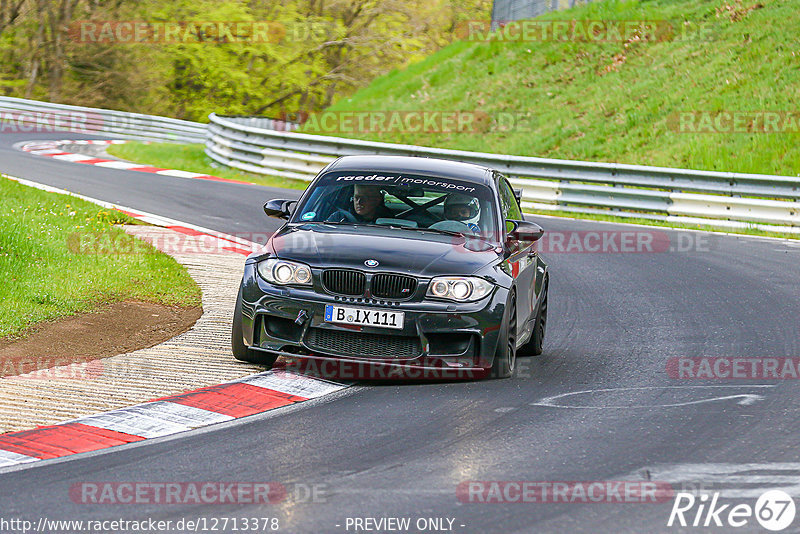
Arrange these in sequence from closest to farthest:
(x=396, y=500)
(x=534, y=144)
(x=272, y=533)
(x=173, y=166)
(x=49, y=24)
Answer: (x=272, y=533) → (x=396, y=500) → (x=173, y=166) → (x=534, y=144) → (x=49, y=24)

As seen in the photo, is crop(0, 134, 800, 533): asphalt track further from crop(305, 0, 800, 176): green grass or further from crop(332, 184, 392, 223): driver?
crop(305, 0, 800, 176): green grass

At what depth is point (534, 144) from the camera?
94.5 feet

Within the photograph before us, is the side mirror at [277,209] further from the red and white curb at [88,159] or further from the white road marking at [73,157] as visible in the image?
the white road marking at [73,157]

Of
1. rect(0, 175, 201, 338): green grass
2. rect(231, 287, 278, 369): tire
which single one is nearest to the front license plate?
rect(231, 287, 278, 369): tire

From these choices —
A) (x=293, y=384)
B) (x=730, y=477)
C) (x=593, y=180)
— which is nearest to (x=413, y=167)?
(x=293, y=384)

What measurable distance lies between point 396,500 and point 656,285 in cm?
858

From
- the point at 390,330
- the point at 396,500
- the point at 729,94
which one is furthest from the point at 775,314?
the point at 729,94

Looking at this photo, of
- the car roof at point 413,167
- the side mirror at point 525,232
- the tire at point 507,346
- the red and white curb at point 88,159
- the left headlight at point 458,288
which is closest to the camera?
the left headlight at point 458,288

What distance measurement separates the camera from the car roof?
9125 millimetres

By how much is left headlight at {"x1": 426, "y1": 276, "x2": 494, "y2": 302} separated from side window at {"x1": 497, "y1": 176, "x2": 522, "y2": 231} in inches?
57.2

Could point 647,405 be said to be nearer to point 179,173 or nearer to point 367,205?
point 367,205

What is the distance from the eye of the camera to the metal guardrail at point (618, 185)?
774 inches

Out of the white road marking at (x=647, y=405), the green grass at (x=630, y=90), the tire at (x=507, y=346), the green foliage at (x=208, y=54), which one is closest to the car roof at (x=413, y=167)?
the tire at (x=507, y=346)

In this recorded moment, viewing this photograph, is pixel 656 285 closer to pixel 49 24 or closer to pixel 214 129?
pixel 214 129
